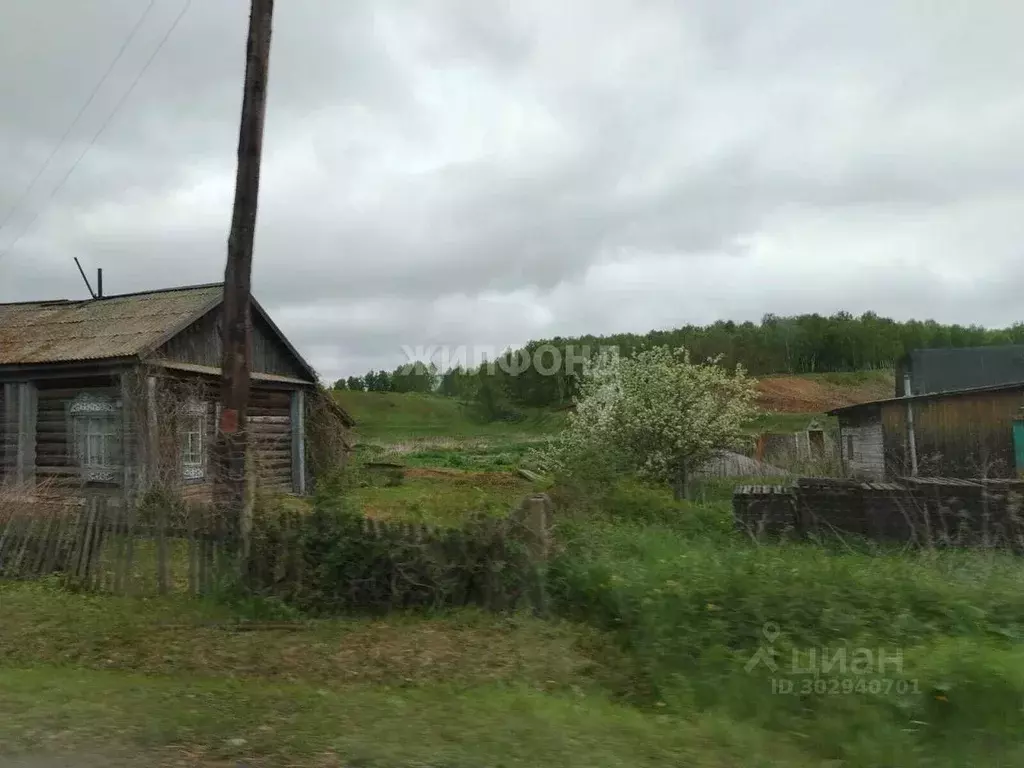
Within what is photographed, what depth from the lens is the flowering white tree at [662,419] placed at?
1889 centimetres

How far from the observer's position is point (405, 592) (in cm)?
838

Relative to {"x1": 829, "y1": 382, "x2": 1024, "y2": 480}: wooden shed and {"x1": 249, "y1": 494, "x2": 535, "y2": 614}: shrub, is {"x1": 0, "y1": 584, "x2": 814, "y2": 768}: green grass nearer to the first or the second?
{"x1": 249, "y1": 494, "x2": 535, "y2": 614}: shrub

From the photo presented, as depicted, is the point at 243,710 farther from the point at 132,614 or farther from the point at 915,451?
the point at 915,451

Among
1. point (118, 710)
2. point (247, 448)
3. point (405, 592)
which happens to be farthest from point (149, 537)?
point (118, 710)

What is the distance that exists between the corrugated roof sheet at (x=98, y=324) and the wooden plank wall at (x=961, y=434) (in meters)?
19.0

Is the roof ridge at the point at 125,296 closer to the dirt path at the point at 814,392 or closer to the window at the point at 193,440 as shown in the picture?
the window at the point at 193,440

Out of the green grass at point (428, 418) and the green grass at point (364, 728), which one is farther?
the green grass at point (428, 418)

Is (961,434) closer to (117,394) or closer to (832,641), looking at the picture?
(832,641)

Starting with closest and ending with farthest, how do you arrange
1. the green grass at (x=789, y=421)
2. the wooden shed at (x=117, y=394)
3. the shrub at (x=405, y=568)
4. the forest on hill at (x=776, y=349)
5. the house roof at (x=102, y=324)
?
the shrub at (x=405, y=568)
the wooden shed at (x=117, y=394)
the house roof at (x=102, y=324)
the green grass at (x=789, y=421)
the forest on hill at (x=776, y=349)

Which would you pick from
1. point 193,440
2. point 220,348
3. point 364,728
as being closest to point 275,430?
point 193,440

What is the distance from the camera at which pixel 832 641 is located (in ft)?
19.1

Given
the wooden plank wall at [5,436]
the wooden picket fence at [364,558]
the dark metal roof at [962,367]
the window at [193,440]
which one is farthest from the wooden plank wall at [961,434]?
the wooden plank wall at [5,436]

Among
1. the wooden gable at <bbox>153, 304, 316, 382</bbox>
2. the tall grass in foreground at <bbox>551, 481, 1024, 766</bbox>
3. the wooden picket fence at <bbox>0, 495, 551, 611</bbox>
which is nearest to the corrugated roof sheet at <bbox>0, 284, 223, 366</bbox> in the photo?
the wooden gable at <bbox>153, 304, 316, 382</bbox>

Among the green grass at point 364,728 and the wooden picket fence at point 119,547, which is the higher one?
the wooden picket fence at point 119,547
